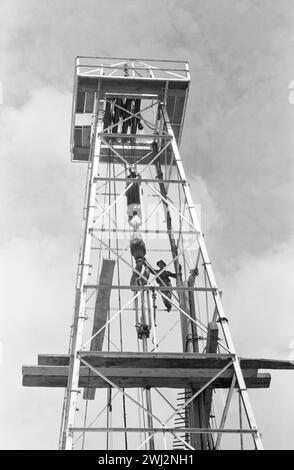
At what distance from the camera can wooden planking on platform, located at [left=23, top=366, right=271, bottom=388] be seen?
10031mm

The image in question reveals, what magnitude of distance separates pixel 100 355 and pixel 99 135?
6861 mm

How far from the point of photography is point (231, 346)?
10133mm

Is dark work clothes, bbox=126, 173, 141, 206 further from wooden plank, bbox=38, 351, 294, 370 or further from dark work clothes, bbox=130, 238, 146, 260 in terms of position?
wooden plank, bbox=38, 351, 294, 370

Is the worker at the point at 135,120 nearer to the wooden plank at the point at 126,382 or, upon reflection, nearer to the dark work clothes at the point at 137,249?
the dark work clothes at the point at 137,249

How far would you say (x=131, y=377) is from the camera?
1025 cm

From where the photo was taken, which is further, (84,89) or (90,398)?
(84,89)

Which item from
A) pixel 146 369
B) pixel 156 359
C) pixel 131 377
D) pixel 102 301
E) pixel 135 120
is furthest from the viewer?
pixel 135 120

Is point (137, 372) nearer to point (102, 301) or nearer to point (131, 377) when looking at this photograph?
point (131, 377)

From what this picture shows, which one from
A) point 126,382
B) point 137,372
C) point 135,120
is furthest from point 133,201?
point 137,372

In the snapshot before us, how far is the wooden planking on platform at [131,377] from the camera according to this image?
32.9 feet

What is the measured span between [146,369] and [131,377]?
45 centimetres
